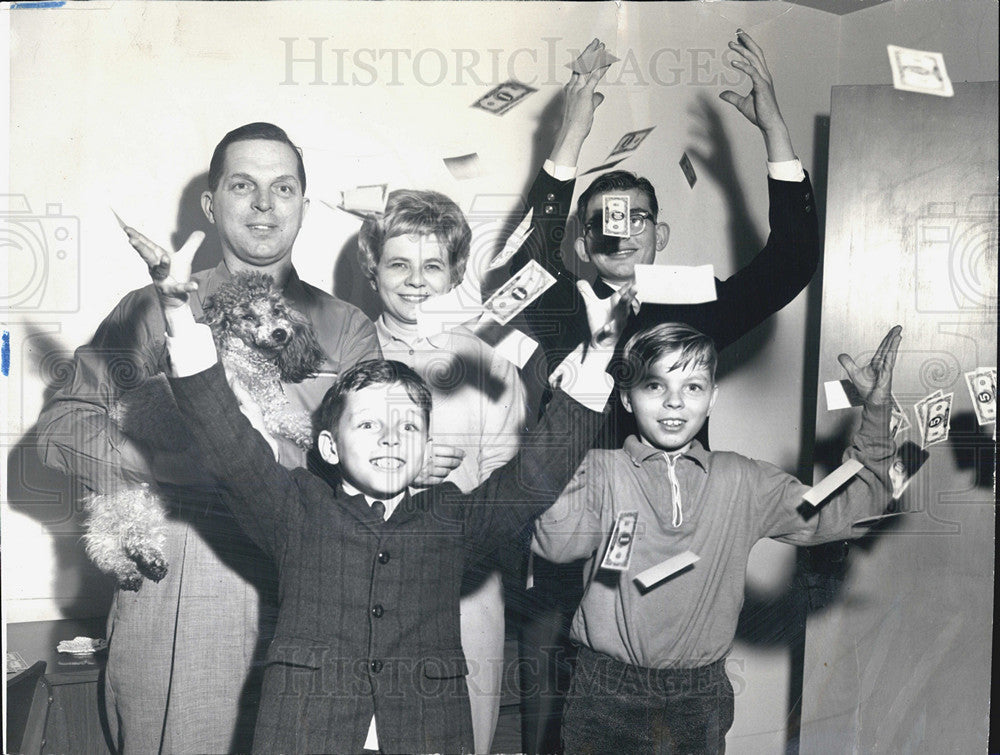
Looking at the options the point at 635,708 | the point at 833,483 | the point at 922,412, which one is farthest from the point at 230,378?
the point at 922,412

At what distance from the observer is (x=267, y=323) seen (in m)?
2.30

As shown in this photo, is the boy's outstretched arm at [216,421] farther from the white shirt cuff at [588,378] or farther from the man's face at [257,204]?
the white shirt cuff at [588,378]

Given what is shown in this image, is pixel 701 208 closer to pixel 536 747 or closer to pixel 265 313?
pixel 265 313

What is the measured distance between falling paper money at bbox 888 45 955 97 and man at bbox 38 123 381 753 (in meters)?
1.51

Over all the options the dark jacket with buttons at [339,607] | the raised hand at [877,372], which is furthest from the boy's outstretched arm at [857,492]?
the dark jacket with buttons at [339,607]

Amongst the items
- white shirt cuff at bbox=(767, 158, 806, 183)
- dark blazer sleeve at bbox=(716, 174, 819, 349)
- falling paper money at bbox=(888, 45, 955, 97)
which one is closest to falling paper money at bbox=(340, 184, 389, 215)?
dark blazer sleeve at bbox=(716, 174, 819, 349)

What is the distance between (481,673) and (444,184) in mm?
1182

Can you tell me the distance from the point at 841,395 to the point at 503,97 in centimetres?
112

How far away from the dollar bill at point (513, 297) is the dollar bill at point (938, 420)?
104 cm

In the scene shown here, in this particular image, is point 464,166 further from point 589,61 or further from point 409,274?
point 589,61

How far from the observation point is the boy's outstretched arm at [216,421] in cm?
221

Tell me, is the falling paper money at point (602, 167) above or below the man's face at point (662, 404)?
above

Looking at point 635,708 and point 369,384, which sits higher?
point 369,384

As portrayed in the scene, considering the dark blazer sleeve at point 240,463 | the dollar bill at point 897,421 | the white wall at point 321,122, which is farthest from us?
the dollar bill at point 897,421
